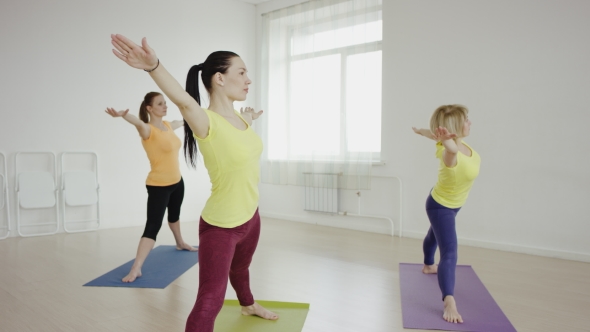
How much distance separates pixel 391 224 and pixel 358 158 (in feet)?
2.51

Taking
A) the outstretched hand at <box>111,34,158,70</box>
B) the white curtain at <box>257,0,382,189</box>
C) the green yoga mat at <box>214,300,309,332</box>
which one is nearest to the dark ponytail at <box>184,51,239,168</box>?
the outstretched hand at <box>111,34,158,70</box>

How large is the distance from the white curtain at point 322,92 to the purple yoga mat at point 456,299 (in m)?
2.01

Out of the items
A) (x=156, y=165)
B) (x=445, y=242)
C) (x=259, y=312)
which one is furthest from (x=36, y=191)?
(x=445, y=242)

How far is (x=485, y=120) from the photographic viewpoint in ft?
14.4

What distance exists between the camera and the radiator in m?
5.54

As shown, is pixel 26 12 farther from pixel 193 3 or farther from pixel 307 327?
pixel 307 327

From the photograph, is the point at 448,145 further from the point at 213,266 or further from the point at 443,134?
the point at 213,266

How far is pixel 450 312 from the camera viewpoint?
2.52 metres

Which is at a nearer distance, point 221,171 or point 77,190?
point 221,171

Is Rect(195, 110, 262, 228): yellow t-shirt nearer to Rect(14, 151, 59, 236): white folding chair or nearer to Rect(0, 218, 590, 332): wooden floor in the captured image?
Rect(0, 218, 590, 332): wooden floor

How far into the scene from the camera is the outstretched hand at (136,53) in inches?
55.0

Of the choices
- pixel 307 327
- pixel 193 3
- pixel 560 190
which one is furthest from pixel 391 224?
pixel 193 3

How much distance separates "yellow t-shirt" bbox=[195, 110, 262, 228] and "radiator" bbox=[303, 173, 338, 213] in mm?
3657

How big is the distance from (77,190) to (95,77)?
122cm
